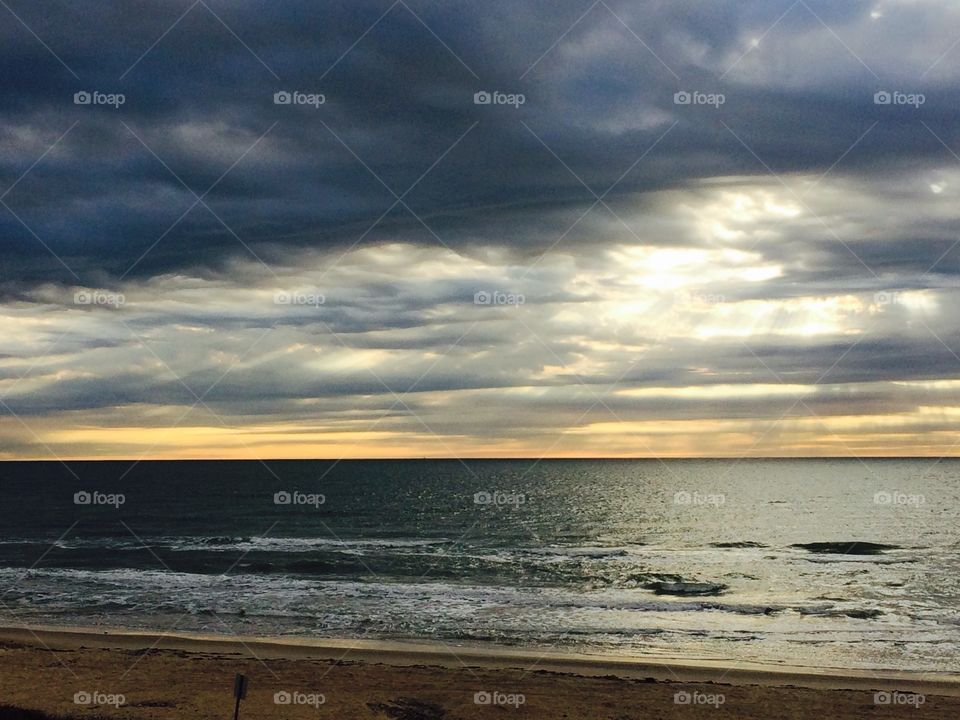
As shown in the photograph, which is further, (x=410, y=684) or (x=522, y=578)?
(x=522, y=578)

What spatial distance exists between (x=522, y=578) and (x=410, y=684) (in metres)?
19.2

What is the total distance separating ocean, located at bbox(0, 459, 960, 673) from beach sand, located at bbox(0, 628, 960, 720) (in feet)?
6.23

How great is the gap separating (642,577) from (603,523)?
29.9 m

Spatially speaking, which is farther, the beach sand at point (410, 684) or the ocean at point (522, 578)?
the ocean at point (522, 578)

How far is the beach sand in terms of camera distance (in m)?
15.4

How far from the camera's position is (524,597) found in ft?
→ 103

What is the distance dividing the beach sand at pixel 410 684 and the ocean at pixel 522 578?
1.90 meters

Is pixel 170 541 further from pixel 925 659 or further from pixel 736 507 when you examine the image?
pixel 736 507

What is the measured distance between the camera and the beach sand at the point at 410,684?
15.4 metres

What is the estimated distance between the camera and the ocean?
24.6 meters

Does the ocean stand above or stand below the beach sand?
above

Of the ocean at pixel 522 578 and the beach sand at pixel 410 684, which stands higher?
the ocean at pixel 522 578

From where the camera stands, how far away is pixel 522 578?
1427 inches

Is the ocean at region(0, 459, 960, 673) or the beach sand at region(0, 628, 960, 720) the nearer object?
the beach sand at region(0, 628, 960, 720)
